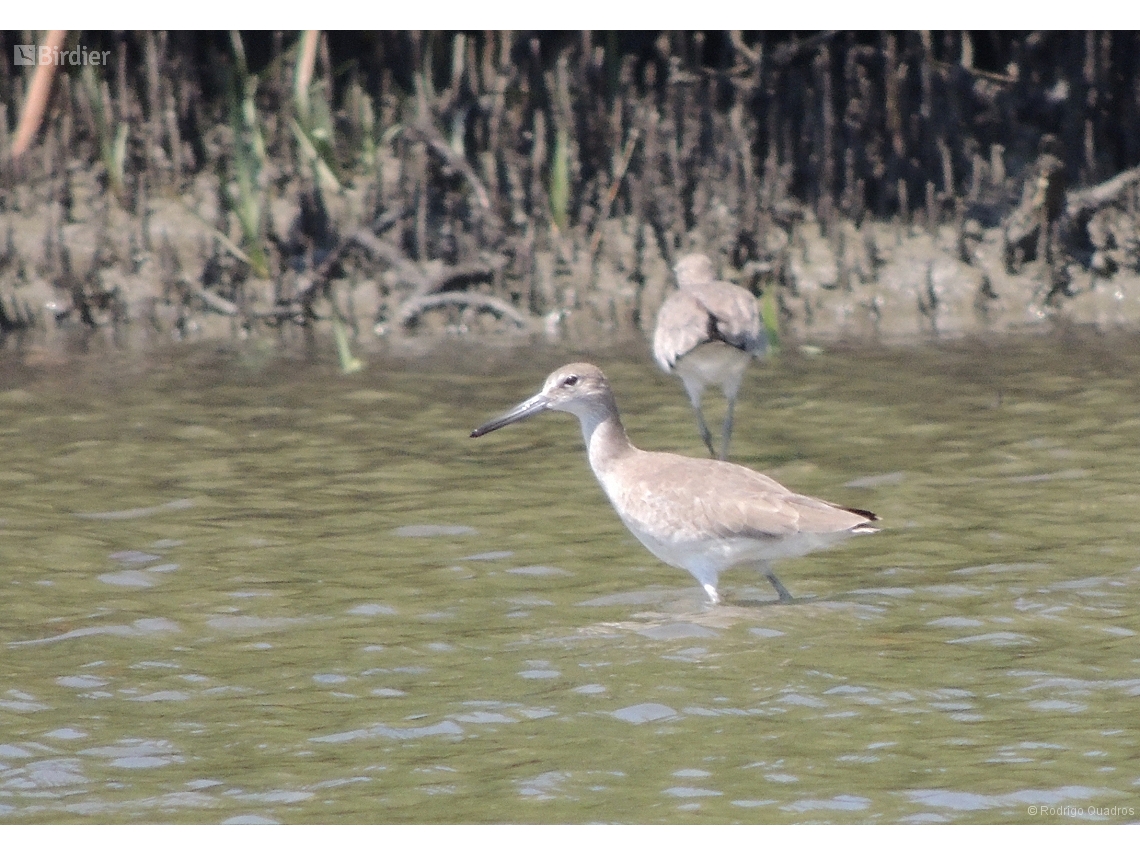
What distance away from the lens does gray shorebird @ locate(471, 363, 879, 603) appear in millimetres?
6770

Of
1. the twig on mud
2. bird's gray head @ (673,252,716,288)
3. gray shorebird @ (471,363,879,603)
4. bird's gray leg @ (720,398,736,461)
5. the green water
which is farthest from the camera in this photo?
the twig on mud

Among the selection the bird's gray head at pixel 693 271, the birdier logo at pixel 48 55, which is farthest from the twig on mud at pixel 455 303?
the birdier logo at pixel 48 55

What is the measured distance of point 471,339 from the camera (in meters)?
12.3

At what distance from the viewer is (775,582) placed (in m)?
7.11

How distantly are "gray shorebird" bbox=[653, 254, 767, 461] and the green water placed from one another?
447mm

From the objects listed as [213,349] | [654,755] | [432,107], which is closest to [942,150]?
[432,107]

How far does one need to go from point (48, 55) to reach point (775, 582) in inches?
303

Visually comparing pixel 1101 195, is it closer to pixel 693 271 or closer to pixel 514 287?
pixel 693 271

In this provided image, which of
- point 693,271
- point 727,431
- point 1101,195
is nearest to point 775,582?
→ point 727,431

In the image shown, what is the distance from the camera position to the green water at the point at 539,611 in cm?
523

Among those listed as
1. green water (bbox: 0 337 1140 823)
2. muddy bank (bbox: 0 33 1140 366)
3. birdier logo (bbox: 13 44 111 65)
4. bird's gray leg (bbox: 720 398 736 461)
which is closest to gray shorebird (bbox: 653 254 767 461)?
bird's gray leg (bbox: 720 398 736 461)

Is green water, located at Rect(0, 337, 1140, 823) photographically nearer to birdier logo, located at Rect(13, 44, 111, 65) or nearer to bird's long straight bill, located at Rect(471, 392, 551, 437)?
bird's long straight bill, located at Rect(471, 392, 551, 437)
